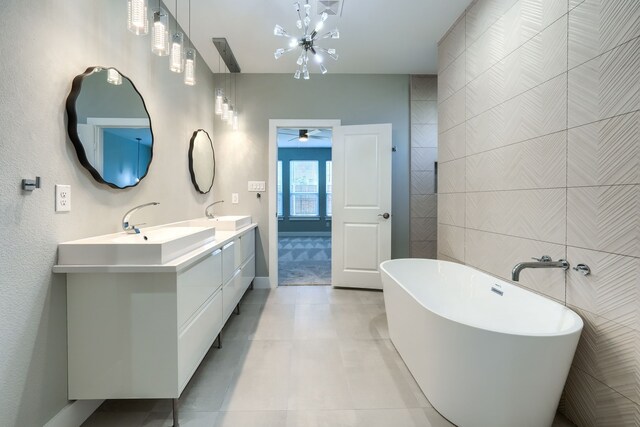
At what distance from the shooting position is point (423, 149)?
3666 mm

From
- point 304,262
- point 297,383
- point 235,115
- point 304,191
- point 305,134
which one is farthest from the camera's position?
point 304,191

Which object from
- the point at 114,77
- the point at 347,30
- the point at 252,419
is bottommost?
the point at 252,419

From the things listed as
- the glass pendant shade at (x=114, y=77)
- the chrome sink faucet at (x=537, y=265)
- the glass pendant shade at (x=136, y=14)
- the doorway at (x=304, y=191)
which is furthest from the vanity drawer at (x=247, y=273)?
the doorway at (x=304, y=191)

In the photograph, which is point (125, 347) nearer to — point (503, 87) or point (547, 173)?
point (547, 173)

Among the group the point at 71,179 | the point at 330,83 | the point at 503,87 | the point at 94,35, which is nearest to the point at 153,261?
the point at 71,179

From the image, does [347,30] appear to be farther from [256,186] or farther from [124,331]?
[124,331]

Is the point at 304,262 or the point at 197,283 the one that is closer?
the point at 197,283

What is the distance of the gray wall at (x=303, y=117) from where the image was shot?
12.0 feet

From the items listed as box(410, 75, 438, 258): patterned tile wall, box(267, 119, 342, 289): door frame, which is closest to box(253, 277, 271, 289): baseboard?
box(267, 119, 342, 289): door frame

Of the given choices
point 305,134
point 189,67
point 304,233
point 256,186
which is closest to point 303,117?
point 256,186

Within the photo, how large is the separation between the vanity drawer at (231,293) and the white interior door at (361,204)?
1.37 m

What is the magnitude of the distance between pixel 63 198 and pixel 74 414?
102 cm

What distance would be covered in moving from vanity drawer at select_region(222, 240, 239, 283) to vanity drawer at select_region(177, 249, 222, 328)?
3.9 inches

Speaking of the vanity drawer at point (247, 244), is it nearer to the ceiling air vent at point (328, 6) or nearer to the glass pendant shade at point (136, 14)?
the glass pendant shade at point (136, 14)
